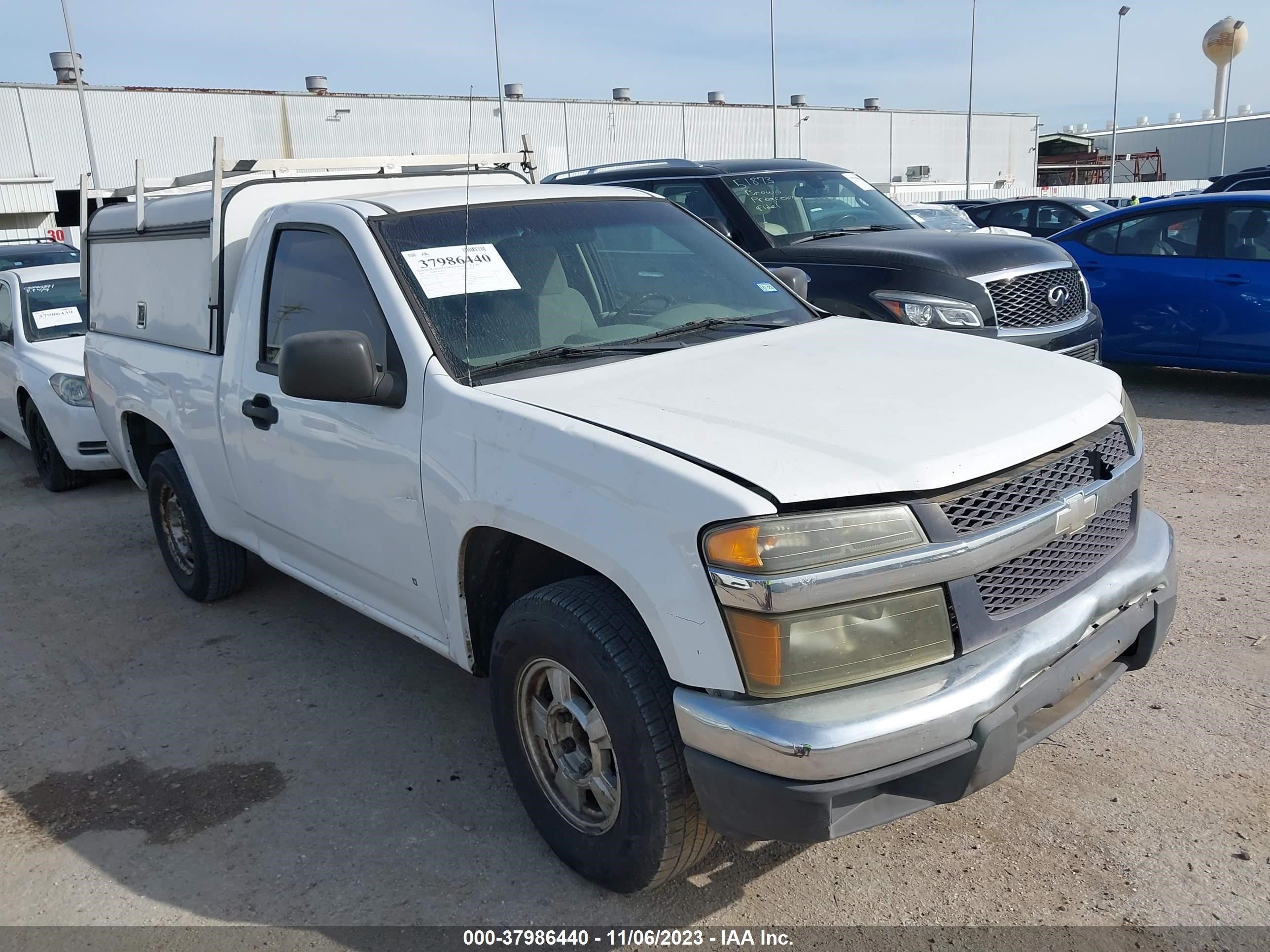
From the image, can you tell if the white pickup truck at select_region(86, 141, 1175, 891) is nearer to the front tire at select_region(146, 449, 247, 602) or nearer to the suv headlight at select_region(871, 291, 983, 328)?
the front tire at select_region(146, 449, 247, 602)

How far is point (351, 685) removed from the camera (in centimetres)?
437

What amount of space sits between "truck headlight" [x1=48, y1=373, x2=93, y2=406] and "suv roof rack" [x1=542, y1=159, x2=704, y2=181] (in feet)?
12.5

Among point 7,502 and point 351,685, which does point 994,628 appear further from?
point 7,502

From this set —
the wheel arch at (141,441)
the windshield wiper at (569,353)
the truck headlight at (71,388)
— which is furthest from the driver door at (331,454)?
the truck headlight at (71,388)

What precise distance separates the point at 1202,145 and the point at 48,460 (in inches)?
2715

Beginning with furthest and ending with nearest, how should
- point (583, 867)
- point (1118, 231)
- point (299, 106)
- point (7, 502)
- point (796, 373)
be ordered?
point (299, 106) → point (1118, 231) → point (7, 502) → point (796, 373) → point (583, 867)

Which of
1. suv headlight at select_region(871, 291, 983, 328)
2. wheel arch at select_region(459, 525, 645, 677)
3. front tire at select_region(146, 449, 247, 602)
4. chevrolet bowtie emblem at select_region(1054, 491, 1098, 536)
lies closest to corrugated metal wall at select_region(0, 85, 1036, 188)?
suv headlight at select_region(871, 291, 983, 328)

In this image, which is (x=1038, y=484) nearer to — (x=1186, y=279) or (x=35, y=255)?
(x=1186, y=279)

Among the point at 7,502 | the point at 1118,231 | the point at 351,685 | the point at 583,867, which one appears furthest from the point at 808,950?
the point at 1118,231

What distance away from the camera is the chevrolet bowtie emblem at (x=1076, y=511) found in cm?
265

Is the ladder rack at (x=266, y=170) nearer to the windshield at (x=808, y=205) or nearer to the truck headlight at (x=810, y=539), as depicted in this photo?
the windshield at (x=808, y=205)

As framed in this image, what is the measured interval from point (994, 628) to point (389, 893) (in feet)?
5.87

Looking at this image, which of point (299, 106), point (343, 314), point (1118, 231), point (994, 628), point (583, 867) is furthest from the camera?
point (299, 106)

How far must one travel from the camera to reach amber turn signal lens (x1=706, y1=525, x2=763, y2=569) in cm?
228
